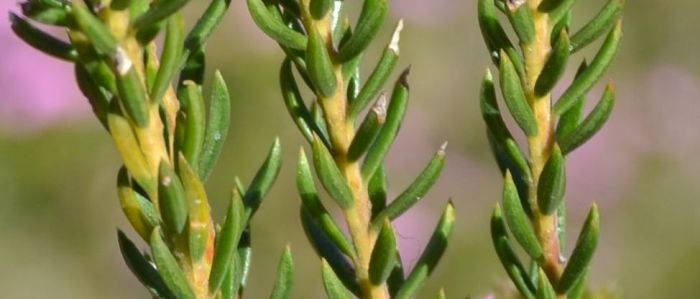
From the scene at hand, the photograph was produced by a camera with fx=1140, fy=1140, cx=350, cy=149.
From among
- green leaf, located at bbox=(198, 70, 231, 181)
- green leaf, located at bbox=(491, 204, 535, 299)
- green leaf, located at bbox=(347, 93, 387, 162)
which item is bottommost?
green leaf, located at bbox=(491, 204, 535, 299)

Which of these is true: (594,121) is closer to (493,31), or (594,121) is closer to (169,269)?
(493,31)

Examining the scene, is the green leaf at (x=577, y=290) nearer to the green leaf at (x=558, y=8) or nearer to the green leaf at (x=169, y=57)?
the green leaf at (x=558, y=8)

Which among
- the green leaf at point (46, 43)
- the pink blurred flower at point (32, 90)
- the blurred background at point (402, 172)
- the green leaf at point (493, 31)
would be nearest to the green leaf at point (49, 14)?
the green leaf at point (46, 43)

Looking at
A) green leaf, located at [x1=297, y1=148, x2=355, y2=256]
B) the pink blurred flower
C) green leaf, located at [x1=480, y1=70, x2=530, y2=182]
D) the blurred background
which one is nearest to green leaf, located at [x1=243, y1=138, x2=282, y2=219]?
green leaf, located at [x1=297, y1=148, x2=355, y2=256]

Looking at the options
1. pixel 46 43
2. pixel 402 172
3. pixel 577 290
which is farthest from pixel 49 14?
pixel 402 172

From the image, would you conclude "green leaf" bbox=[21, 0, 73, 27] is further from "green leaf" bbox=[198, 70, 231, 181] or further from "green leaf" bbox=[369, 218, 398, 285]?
"green leaf" bbox=[369, 218, 398, 285]
